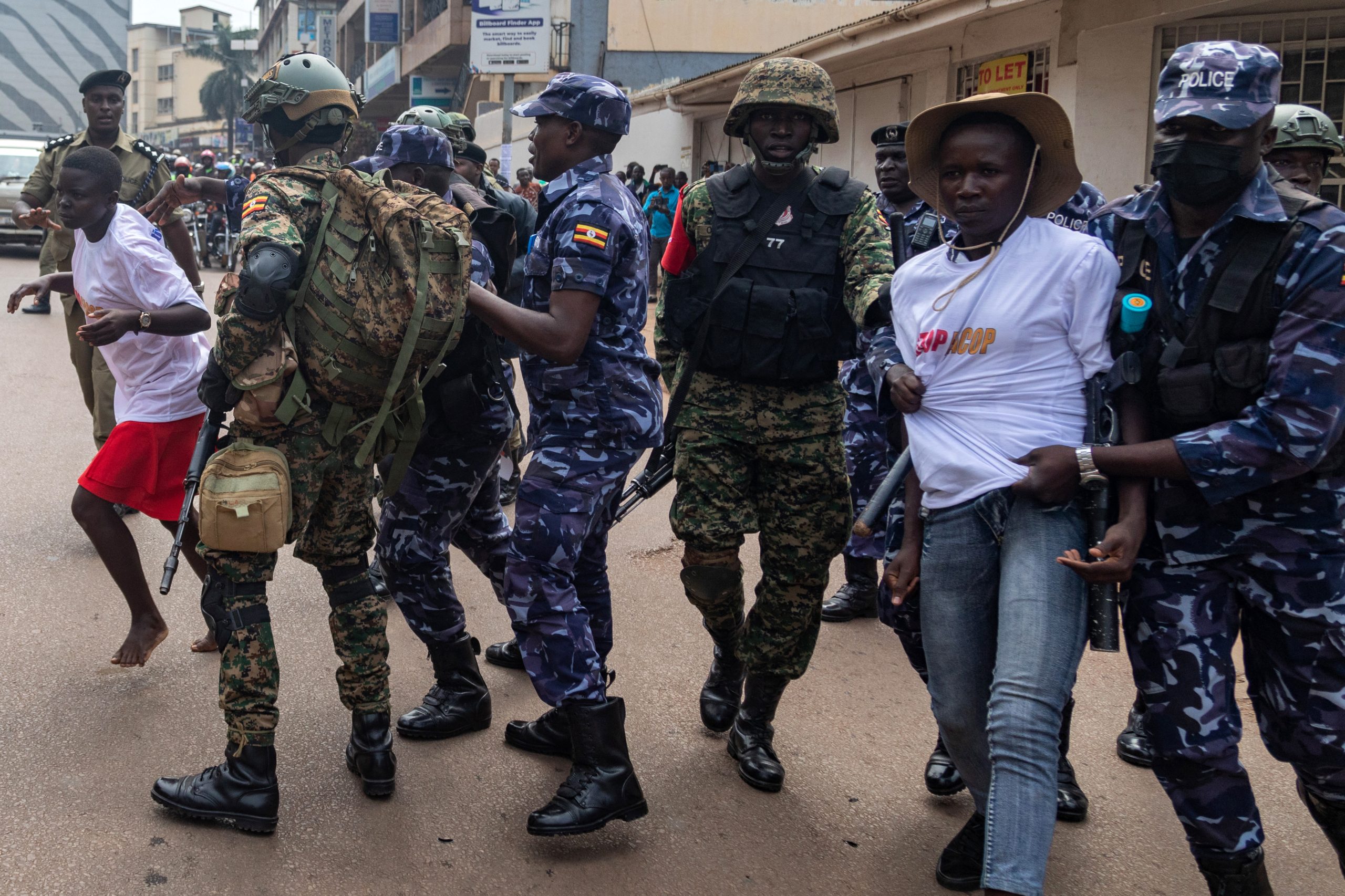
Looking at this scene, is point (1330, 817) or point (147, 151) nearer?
point (1330, 817)

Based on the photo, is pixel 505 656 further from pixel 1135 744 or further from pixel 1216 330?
pixel 1216 330

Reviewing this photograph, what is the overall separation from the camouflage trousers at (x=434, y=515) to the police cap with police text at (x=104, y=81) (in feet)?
13.3

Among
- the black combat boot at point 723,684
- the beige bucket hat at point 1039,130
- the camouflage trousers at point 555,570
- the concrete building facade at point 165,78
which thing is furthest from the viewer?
the concrete building facade at point 165,78

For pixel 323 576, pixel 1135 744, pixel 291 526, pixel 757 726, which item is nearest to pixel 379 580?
pixel 323 576

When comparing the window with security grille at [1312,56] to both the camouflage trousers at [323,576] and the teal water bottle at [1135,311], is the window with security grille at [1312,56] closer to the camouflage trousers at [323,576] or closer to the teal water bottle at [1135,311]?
the teal water bottle at [1135,311]

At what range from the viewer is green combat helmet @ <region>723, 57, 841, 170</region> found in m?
3.49

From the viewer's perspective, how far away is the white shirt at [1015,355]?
8.48ft

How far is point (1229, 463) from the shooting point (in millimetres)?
2359

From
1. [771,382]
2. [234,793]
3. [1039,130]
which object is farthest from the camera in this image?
[771,382]

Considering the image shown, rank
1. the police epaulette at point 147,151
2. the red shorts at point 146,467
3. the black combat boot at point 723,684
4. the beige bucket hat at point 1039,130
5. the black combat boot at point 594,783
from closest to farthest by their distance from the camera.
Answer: the beige bucket hat at point 1039,130
the black combat boot at point 594,783
the black combat boot at point 723,684
the red shorts at point 146,467
the police epaulette at point 147,151

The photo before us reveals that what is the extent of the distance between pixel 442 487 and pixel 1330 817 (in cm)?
252

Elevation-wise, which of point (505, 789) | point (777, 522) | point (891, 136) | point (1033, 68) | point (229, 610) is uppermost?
point (1033, 68)

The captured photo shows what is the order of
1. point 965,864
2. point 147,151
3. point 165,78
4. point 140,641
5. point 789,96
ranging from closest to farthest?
point 965,864 → point 789,96 → point 140,641 → point 147,151 → point 165,78

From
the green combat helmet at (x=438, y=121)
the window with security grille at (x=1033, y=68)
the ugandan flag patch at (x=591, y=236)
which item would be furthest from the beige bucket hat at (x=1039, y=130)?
the window with security grille at (x=1033, y=68)
